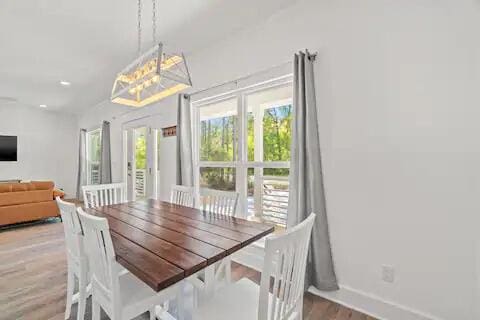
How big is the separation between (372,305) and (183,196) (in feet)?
6.59

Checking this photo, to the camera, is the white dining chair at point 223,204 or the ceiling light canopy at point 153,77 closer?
the ceiling light canopy at point 153,77

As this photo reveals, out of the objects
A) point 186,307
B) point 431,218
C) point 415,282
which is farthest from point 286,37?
point 186,307

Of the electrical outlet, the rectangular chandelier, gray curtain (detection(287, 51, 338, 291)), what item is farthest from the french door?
the electrical outlet

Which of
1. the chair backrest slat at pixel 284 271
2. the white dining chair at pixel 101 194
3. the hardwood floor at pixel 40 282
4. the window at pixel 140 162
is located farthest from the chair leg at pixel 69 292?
the window at pixel 140 162

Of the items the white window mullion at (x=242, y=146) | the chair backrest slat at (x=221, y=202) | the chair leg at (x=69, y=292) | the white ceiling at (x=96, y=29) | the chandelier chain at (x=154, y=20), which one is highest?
the white ceiling at (x=96, y=29)

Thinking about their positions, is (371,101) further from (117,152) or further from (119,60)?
(117,152)

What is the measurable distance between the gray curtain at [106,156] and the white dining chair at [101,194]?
2936 millimetres

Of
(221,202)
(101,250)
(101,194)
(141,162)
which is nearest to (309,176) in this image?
(221,202)

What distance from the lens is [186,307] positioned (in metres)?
1.94

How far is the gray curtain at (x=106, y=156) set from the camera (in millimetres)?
5504

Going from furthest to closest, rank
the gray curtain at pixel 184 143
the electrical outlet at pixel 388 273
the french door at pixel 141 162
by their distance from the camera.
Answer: the french door at pixel 141 162
the gray curtain at pixel 184 143
the electrical outlet at pixel 388 273

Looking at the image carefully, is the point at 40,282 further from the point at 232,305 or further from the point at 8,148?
the point at 8,148

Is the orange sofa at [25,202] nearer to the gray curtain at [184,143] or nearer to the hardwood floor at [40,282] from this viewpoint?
the hardwood floor at [40,282]

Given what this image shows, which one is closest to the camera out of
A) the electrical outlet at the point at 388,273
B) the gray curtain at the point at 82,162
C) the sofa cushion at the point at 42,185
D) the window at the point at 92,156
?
the electrical outlet at the point at 388,273
